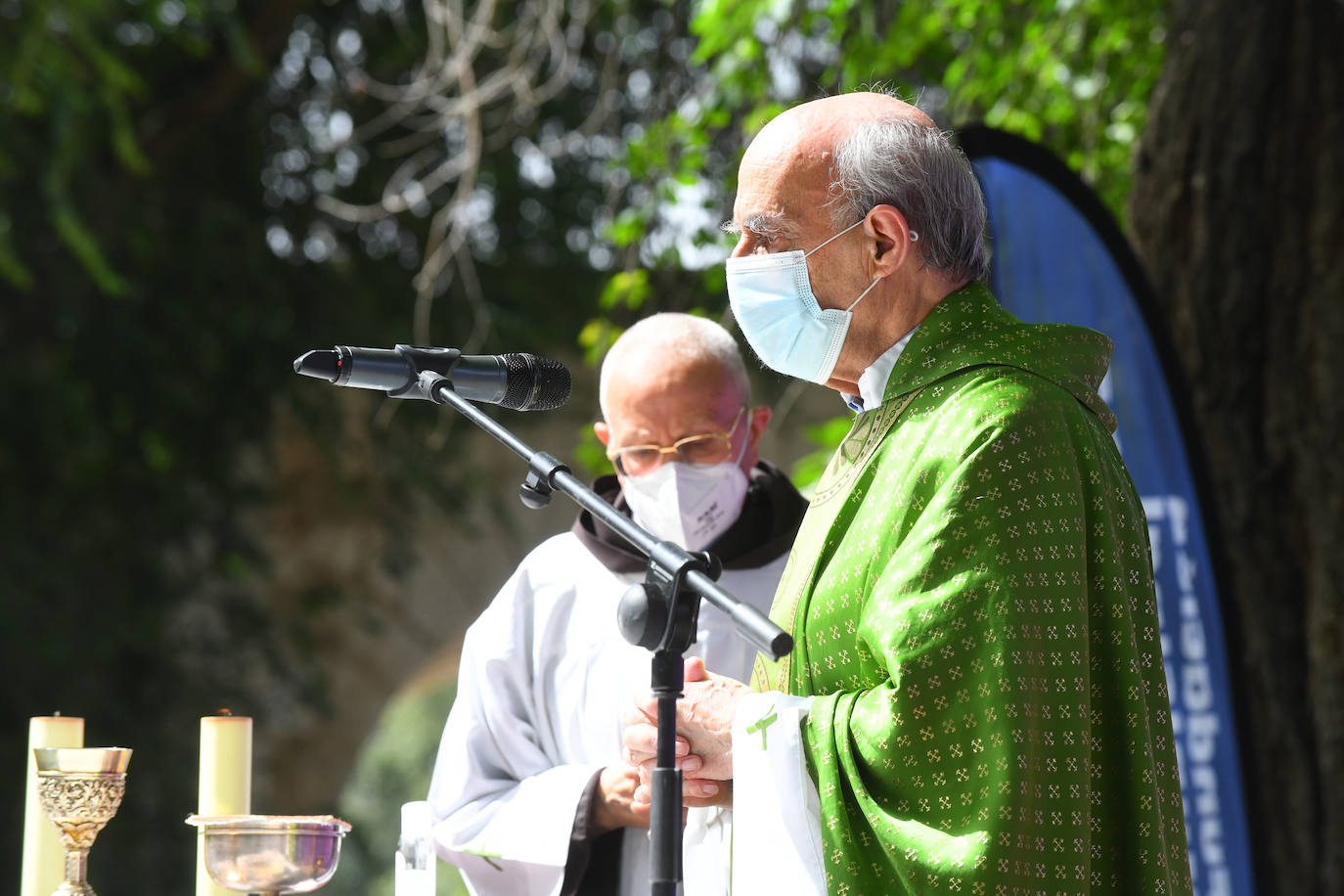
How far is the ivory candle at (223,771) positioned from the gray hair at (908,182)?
1.17 m

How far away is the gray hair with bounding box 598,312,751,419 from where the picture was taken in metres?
2.84

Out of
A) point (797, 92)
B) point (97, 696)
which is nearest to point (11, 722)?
point (97, 696)

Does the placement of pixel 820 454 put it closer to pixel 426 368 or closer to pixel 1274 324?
pixel 1274 324

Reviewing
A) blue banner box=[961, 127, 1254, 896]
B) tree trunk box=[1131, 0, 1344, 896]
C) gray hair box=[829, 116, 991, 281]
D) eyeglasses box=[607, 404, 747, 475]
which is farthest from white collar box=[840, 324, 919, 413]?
tree trunk box=[1131, 0, 1344, 896]

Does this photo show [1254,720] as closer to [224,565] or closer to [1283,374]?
[1283,374]

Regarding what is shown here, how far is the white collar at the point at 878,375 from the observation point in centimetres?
205

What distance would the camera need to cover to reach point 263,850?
200 centimetres

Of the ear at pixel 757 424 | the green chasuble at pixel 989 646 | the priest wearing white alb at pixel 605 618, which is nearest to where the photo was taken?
the green chasuble at pixel 989 646

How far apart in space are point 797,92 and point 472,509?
5.39 meters

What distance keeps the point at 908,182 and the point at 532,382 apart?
0.57m

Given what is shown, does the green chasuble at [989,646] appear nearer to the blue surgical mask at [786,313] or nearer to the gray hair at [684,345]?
the blue surgical mask at [786,313]

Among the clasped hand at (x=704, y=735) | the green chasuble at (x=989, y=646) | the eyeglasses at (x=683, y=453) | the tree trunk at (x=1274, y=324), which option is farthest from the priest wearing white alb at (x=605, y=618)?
the tree trunk at (x=1274, y=324)

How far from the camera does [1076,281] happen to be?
3.56 meters

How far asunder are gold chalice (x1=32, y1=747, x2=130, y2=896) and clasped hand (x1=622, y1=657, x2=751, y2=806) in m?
0.84
